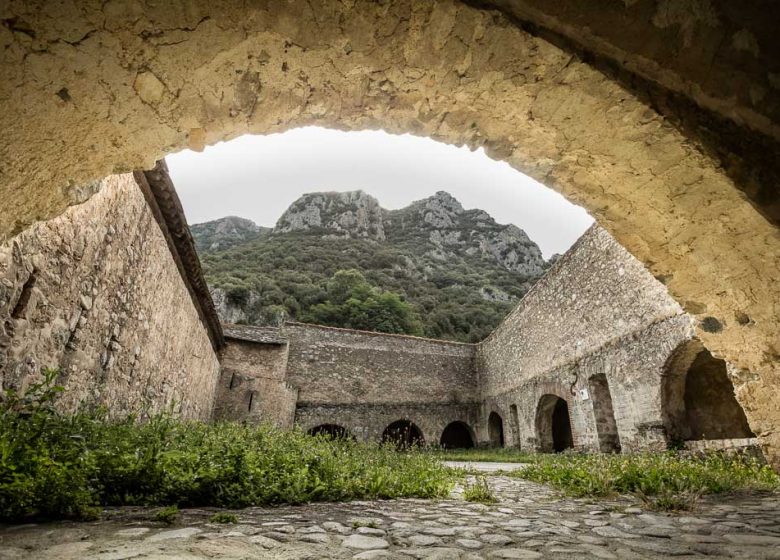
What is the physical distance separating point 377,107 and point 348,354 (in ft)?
51.6

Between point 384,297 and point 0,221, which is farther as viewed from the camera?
point 384,297

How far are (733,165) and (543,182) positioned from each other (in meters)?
0.96

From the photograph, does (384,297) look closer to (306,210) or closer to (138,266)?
(138,266)

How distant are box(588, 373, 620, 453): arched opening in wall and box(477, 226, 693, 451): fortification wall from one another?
24 mm

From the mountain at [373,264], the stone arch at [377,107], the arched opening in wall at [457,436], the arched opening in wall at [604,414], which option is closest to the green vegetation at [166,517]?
the stone arch at [377,107]

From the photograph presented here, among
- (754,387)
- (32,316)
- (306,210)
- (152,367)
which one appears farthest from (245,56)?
(306,210)

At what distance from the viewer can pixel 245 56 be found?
170 cm

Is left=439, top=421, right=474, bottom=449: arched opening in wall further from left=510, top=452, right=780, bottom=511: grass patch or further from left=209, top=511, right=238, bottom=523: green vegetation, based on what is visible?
left=209, top=511, right=238, bottom=523: green vegetation

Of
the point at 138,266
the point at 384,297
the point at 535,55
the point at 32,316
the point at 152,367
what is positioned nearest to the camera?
the point at 535,55

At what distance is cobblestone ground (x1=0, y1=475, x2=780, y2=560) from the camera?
6.14 feet

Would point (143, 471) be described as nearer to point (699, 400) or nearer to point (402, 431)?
point (699, 400)

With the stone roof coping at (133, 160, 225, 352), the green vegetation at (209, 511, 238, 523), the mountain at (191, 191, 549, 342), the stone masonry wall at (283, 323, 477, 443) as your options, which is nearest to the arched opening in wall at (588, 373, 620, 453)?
the stone masonry wall at (283, 323, 477, 443)

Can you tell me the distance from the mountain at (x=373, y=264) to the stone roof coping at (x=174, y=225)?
63.1ft

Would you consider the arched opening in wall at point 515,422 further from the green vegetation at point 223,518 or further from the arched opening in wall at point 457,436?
the green vegetation at point 223,518
